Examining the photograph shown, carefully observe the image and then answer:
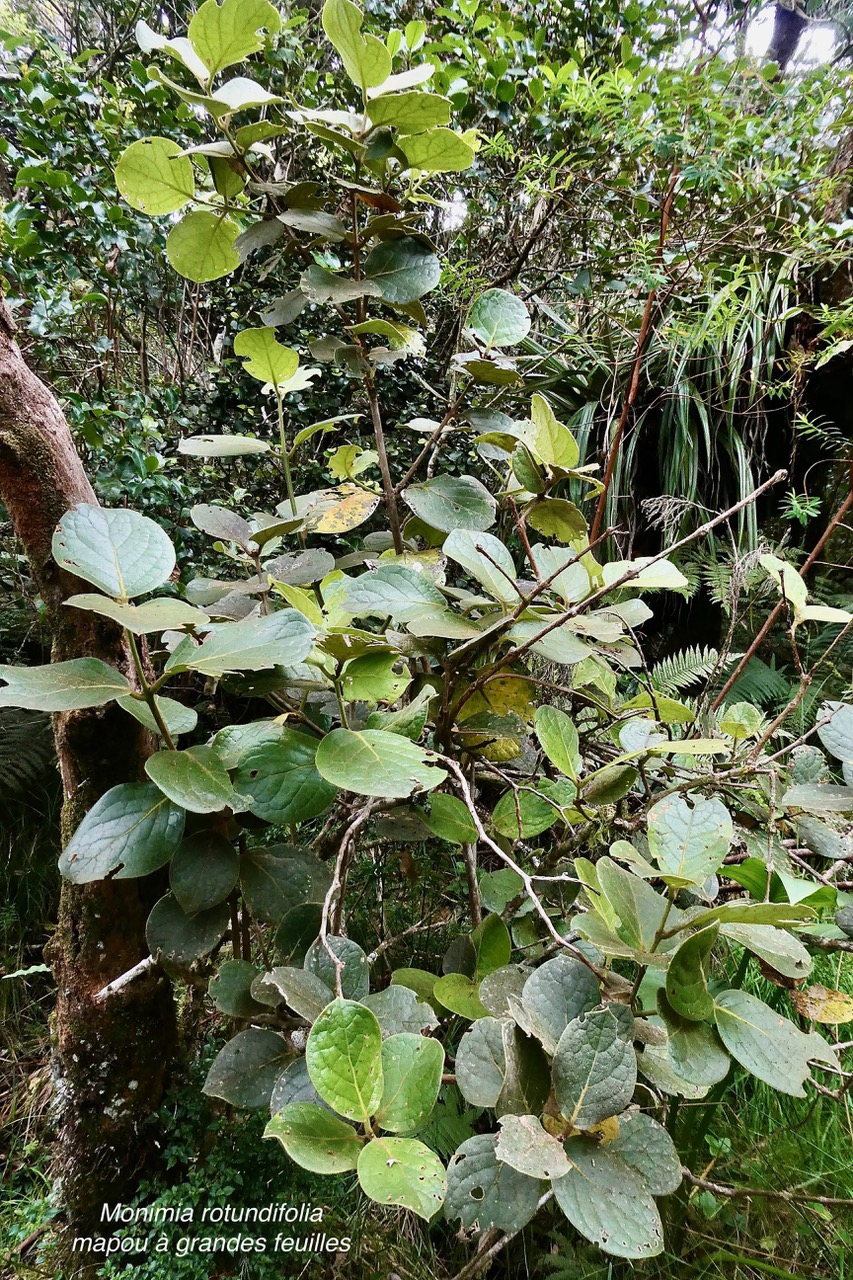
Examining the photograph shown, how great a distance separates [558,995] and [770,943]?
0.13 meters

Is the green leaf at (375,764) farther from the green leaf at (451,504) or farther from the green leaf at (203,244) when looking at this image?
the green leaf at (203,244)

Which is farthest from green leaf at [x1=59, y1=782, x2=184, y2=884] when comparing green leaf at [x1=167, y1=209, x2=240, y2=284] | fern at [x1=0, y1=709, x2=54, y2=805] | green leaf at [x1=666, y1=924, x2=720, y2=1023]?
fern at [x1=0, y1=709, x2=54, y2=805]

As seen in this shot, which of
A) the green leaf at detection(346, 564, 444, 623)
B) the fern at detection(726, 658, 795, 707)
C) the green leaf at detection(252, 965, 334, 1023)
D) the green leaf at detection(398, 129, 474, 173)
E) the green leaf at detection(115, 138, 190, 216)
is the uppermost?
the green leaf at detection(398, 129, 474, 173)

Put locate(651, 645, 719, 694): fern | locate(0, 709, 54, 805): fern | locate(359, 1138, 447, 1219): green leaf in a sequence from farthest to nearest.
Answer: locate(0, 709, 54, 805): fern < locate(651, 645, 719, 694): fern < locate(359, 1138, 447, 1219): green leaf

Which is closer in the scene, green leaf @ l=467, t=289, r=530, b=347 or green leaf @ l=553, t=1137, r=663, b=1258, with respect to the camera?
green leaf @ l=553, t=1137, r=663, b=1258

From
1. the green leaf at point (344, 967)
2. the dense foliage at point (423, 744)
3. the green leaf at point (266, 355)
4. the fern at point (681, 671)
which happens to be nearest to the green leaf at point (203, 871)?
the dense foliage at point (423, 744)

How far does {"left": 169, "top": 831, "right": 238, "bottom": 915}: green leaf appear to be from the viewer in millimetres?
456

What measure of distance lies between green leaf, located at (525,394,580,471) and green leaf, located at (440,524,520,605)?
8 centimetres

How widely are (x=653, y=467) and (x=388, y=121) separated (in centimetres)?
152

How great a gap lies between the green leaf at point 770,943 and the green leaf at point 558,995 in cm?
9

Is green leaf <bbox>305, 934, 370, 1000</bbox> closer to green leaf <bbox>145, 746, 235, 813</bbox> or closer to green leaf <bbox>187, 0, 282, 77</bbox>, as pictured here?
green leaf <bbox>145, 746, 235, 813</bbox>

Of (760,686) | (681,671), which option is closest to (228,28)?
(681,671)

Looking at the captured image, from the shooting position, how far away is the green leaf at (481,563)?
49 cm

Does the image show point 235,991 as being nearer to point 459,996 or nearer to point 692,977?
point 459,996
